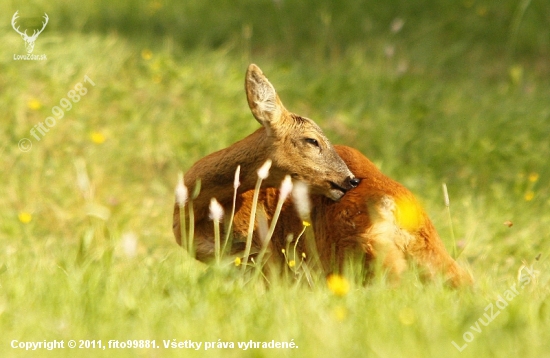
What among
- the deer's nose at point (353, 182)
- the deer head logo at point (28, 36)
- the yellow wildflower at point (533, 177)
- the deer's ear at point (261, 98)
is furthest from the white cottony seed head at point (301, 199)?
the deer head logo at point (28, 36)

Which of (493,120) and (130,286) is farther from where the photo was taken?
(493,120)

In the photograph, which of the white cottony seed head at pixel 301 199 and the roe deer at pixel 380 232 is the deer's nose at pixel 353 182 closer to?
the roe deer at pixel 380 232

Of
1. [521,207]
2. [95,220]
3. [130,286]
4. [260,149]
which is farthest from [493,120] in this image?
[130,286]

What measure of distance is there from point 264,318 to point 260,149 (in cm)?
129

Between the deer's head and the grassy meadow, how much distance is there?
60 cm

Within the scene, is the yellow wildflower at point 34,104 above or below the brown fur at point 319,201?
above

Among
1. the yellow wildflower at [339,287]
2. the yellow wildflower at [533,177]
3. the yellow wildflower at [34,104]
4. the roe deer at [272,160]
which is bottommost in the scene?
the yellow wildflower at [339,287]

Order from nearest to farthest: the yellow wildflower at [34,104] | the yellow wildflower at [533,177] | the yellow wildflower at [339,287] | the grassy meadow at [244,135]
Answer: the grassy meadow at [244,135] → the yellow wildflower at [339,287] → the yellow wildflower at [533,177] → the yellow wildflower at [34,104]

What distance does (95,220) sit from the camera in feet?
13.9

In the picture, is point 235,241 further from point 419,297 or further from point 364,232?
point 419,297

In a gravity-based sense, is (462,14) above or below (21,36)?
above

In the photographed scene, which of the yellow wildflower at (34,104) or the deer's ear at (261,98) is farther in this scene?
the yellow wildflower at (34,104)

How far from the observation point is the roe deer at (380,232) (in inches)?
149

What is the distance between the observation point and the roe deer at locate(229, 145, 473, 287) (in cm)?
379
